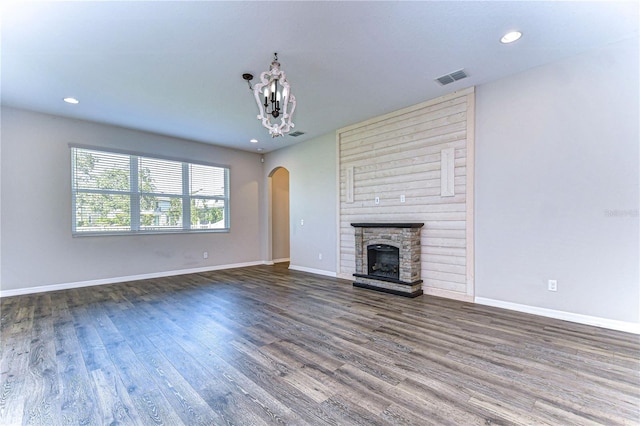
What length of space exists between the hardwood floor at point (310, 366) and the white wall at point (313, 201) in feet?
7.26

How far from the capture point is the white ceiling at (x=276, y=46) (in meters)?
2.32

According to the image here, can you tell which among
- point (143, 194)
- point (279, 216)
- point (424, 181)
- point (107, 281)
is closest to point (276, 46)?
point (424, 181)

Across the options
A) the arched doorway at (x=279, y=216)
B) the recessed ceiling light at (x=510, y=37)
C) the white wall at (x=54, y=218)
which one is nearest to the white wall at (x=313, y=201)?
the arched doorway at (x=279, y=216)

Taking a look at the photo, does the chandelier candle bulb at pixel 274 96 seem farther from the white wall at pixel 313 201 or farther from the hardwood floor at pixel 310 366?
the white wall at pixel 313 201

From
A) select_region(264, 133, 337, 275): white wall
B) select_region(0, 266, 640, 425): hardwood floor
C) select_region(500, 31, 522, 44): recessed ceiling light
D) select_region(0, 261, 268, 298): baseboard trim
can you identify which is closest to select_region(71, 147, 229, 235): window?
select_region(0, 261, 268, 298): baseboard trim

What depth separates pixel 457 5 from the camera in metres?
2.27

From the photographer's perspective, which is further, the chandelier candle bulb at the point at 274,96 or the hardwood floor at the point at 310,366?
the chandelier candle bulb at the point at 274,96

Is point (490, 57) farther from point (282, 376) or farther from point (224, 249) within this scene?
point (224, 249)

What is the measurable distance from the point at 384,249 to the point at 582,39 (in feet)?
10.9

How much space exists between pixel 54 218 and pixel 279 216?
444 cm

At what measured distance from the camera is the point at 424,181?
4277 mm

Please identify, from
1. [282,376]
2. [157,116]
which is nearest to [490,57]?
[282,376]

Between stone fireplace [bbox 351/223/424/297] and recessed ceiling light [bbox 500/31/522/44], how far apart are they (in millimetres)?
2384

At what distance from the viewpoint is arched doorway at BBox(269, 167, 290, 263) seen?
24.6ft
